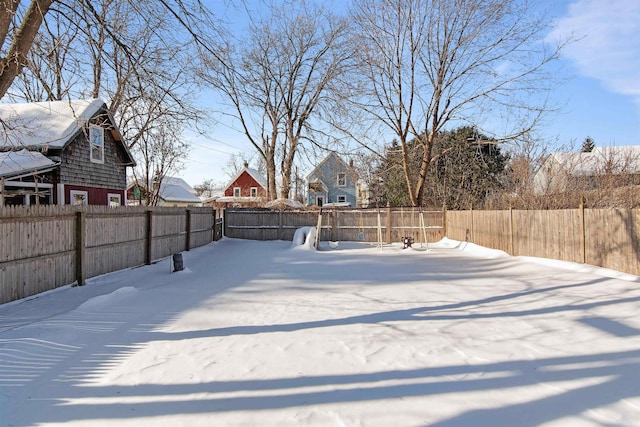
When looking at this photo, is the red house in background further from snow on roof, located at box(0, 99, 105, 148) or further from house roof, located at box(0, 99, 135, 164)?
snow on roof, located at box(0, 99, 105, 148)

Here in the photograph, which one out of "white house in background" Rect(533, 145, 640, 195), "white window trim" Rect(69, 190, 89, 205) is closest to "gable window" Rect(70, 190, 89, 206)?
"white window trim" Rect(69, 190, 89, 205)

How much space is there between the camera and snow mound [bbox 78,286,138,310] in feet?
20.3

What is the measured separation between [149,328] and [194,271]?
5.31 meters

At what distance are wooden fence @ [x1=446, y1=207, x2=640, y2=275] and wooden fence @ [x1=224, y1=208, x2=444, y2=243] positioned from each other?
13.7 ft

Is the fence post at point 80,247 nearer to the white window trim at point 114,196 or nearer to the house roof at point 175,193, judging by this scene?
the white window trim at point 114,196

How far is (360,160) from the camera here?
27641 millimetres

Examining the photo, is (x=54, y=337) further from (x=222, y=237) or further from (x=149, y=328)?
(x=222, y=237)

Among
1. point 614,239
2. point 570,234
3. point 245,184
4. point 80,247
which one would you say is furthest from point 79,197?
point 245,184

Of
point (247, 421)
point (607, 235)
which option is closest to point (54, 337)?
point (247, 421)

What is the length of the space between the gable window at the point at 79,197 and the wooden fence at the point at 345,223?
5.90m

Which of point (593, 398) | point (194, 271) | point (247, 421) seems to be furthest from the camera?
point (194, 271)

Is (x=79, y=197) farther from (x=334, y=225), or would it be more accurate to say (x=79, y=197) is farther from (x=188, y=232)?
(x=334, y=225)

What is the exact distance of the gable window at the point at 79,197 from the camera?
14387 mm

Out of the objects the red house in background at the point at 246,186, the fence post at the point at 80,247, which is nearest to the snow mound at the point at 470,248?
the fence post at the point at 80,247
